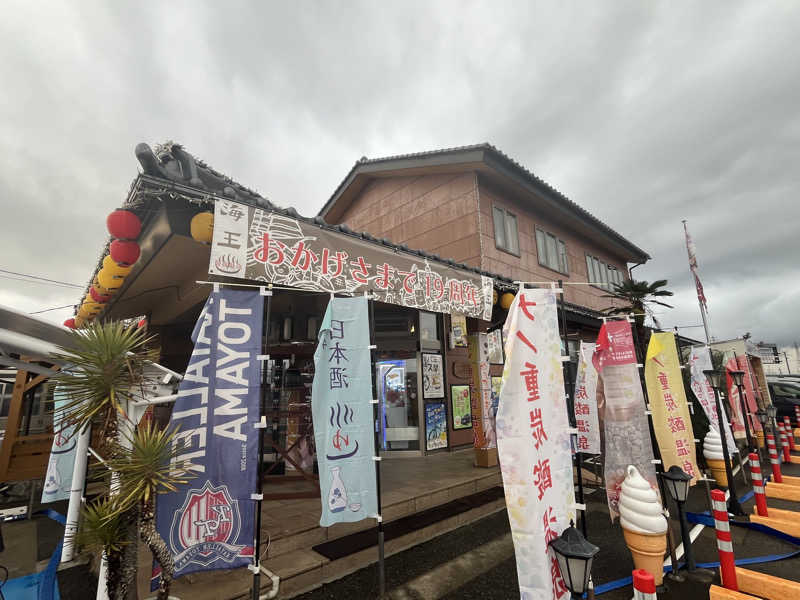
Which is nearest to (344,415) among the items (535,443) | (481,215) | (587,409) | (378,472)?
(378,472)

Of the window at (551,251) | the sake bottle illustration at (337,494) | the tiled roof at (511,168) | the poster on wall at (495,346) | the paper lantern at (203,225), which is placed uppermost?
the tiled roof at (511,168)

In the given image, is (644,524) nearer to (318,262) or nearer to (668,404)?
(668,404)

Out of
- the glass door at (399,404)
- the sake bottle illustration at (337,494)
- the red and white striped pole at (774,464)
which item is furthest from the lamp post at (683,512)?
the glass door at (399,404)

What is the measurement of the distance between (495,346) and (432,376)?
2.07m

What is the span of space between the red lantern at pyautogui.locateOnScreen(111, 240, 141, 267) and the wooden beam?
825 cm

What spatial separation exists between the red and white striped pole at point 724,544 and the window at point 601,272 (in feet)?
40.8

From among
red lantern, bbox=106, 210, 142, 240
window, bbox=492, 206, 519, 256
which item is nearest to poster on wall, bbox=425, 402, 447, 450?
window, bbox=492, 206, 519, 256

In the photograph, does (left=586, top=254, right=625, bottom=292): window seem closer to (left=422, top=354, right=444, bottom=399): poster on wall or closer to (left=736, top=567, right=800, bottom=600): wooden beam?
(left=422, top=354, right=444, bottom=399): poster on wall

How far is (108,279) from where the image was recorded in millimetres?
5117

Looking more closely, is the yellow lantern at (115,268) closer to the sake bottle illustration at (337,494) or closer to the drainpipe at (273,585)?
the sake bottle illustration at (337,494)

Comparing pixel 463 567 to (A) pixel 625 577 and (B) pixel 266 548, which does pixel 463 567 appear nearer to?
(A) pixel 625 577

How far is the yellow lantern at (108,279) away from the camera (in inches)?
198

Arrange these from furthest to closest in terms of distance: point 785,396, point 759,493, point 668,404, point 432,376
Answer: point 785,396
point 432,376
point 759,493
point 668,404

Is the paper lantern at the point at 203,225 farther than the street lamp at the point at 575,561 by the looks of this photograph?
Yes
